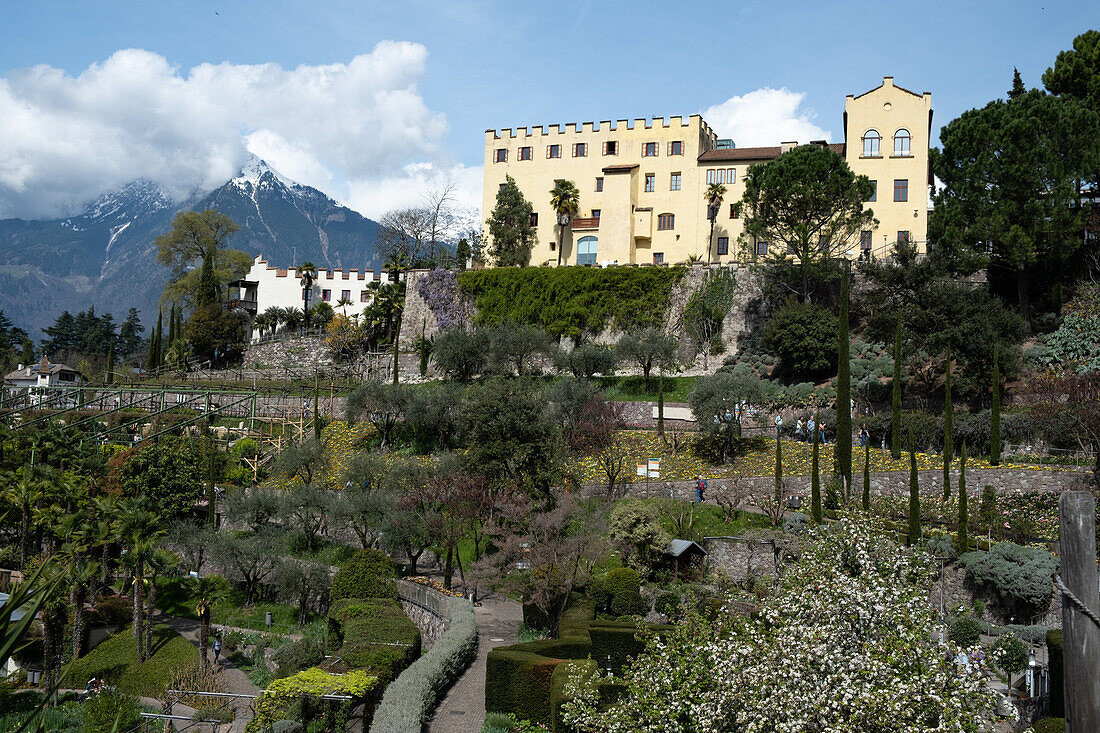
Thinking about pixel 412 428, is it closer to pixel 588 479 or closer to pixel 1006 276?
pixel 588 479

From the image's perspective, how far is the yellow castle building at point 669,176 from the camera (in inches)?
2227

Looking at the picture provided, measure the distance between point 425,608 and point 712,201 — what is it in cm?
4363

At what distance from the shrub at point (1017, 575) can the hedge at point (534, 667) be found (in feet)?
41.3

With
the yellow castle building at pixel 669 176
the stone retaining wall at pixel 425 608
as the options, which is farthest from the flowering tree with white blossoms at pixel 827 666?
the yellow castle building at pixel 669 176

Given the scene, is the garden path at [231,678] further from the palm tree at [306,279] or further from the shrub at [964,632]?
the palm tree at [306,279]

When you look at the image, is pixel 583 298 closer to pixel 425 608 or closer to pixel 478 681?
pixel 425 608

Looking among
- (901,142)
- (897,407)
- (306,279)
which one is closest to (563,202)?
(901,142)

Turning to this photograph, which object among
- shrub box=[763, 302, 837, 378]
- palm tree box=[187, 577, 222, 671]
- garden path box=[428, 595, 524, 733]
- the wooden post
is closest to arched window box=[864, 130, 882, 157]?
shrub box=[763, 302, 837, 378]

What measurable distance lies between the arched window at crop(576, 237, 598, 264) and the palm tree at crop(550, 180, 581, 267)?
1580 mm

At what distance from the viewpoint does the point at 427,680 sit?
61.4 feet

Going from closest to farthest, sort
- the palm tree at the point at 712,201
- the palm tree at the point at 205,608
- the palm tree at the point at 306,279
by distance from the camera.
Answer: the palm tree at the point at 205,608
the palm tree at the point at 712,201
the palm tree at the point at 306,279

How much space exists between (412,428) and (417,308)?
61.1 ft

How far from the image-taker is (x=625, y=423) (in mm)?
45125

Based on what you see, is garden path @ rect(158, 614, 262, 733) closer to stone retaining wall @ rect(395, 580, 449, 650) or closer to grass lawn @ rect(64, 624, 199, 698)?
grass lawn @ rect(64, 624, 199, 698)
